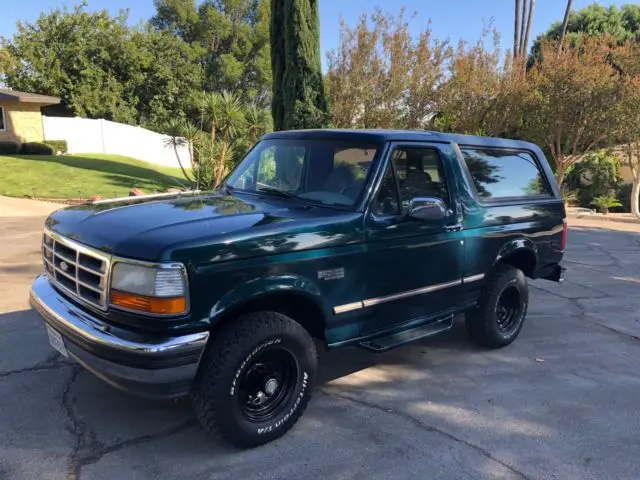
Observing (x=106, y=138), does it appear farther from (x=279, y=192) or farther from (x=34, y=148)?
(x=279, y=192)

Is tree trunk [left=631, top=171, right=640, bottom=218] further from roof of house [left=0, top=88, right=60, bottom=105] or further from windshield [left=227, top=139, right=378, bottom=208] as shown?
roof of house [left=0, top=88, right=60, bottom=105]

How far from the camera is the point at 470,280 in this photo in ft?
14.5

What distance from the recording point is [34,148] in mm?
25984

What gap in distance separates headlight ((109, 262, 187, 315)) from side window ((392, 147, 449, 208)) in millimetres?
1831

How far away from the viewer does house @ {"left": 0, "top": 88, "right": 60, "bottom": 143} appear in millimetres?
26391

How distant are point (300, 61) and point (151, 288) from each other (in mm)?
11789

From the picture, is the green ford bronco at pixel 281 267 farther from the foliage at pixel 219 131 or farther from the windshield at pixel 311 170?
the foliage at pixel 219 131

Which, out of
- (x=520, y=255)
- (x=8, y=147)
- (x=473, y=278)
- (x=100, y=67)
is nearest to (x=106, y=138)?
(x=8, y=147)

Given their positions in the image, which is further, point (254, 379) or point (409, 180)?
point (409, 180)

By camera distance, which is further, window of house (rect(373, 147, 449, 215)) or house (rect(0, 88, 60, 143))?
house (rect(0, 88, 60, 143))

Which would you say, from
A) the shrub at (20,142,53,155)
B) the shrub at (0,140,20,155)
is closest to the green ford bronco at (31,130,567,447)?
the shrub at (20,142,53,155)

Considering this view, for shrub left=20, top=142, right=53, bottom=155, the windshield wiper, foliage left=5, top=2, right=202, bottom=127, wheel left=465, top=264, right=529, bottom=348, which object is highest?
foliage left=5, top=2, right=202, bottom=127

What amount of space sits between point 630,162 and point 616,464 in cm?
1645

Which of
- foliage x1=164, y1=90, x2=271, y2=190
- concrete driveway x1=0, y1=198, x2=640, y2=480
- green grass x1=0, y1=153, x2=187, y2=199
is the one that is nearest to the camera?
concrete driveway x1=0, y1=198, x2=640, y2=480
